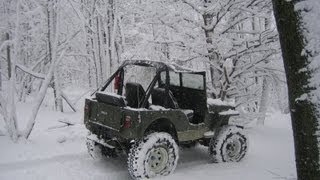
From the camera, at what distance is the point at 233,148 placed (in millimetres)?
8484

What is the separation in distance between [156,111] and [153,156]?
0.82 m

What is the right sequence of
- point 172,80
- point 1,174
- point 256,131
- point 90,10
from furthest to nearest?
point 90,10, point 256,131, point 172,80, point 1,174

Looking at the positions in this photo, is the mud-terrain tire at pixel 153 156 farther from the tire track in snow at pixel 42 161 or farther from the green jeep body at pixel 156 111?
the tire track in snow at pixel 42 161

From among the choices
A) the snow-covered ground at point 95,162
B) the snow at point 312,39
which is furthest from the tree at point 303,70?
the snow-covered ground at point 95,162

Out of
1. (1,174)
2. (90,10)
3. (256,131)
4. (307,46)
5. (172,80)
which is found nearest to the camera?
(307,46)

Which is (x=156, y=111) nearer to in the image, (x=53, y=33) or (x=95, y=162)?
(x=95, y=162)

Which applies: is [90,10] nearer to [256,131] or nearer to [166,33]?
Result: [166,33]

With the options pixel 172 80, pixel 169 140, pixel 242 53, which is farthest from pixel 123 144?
pixel 242 53

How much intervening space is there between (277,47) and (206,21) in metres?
2.11

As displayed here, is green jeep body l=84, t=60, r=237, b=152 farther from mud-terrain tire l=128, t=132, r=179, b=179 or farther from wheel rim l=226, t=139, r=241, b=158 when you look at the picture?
wheel rim l=226, t=139, r=241, b=158

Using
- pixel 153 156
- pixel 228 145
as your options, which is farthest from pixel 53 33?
pixel 228 145

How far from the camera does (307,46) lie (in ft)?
12.1

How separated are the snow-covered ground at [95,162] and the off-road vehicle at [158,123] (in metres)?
0.36

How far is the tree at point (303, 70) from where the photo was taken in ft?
12.0
